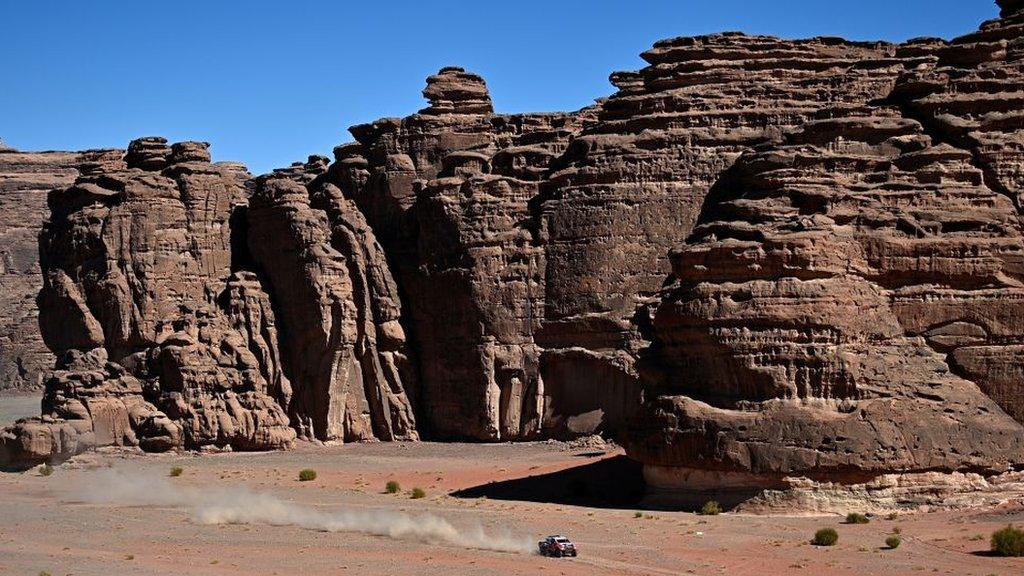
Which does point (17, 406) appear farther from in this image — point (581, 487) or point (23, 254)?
point (581, 487)

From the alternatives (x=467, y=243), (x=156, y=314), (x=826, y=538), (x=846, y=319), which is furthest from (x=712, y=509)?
(x=156, y=314)

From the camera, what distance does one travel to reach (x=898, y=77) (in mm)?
58281

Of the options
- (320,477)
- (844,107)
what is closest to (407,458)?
(320,477)

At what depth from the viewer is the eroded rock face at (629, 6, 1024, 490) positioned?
1750 inches

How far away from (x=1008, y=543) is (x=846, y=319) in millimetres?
7182

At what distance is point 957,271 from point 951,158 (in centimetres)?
320

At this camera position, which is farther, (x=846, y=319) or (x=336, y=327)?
(x=336, y=327)

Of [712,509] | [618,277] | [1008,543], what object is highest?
[618,277]

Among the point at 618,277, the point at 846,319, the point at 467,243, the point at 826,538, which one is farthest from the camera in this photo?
the point at 467,243

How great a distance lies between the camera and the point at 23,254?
106875 mm

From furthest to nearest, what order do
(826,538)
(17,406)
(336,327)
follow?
(17,406) < (336,327) < (826,538)

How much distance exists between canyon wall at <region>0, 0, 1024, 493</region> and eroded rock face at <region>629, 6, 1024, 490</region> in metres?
0.07

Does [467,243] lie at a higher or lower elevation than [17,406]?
higher

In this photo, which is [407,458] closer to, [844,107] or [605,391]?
[605,391]
